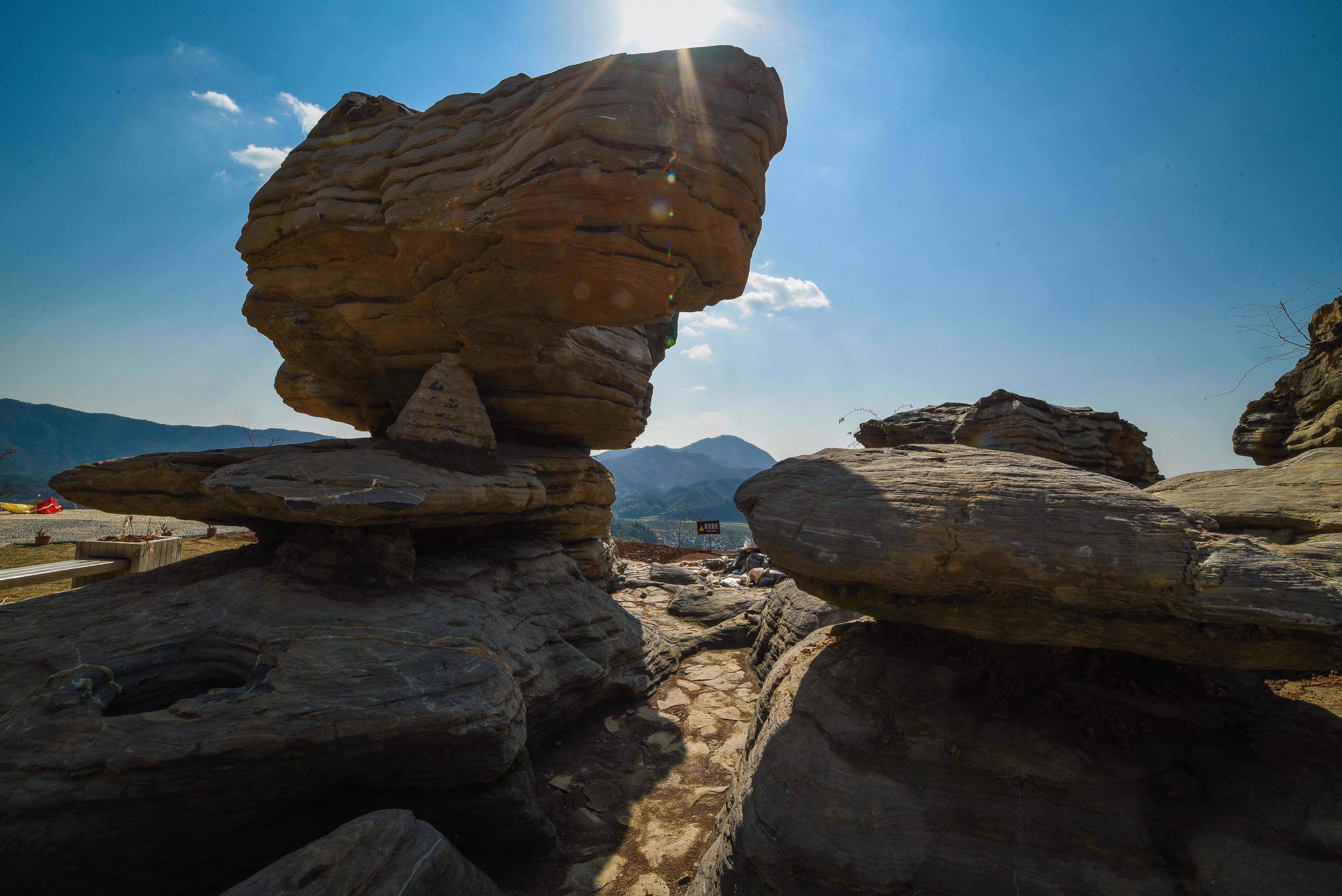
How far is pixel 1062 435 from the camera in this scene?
Result: 11.1m

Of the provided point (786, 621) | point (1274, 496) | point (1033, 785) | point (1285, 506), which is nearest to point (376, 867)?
point (1033, 785)

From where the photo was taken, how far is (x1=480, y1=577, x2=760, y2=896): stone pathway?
181 inches

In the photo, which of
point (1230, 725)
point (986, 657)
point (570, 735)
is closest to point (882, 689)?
point (986, 657)

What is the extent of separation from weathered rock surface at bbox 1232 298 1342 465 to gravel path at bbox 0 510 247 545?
1020 inches

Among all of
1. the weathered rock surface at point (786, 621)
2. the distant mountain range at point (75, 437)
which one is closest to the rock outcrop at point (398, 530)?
the weathered rock surface at point (786, 621)

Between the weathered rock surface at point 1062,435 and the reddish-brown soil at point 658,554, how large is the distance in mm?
12755

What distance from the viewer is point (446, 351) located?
8.45 meters

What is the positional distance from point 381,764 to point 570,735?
2.97 m

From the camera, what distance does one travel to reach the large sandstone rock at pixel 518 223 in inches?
200

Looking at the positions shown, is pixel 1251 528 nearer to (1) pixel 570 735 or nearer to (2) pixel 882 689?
(2) pixel 882 689

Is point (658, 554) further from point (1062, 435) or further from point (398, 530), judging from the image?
point (398, 530)

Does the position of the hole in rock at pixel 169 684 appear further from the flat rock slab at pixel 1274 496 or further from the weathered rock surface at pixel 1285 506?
the flat rock slab at pixel 1274 496

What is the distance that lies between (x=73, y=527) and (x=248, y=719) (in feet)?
Result: 109

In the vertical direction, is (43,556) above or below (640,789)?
above
